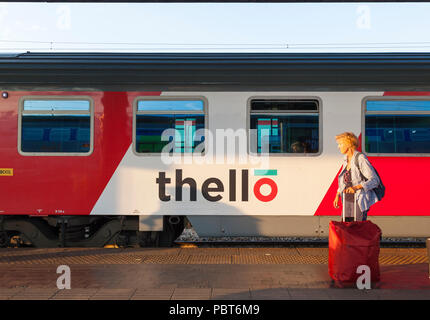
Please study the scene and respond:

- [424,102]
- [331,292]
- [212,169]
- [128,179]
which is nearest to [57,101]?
[128,179]

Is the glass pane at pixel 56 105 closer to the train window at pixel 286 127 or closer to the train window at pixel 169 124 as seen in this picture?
the train window at pixel 169 124

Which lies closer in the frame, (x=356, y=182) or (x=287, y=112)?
(x=356, y=182)

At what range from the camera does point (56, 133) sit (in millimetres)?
7613

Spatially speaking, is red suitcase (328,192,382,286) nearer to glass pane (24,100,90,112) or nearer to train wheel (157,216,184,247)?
train wheel (157,216,184,247)

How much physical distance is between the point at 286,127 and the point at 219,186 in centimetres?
151

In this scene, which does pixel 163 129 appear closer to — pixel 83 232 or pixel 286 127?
pixel 286 127

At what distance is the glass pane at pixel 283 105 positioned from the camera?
296 inches

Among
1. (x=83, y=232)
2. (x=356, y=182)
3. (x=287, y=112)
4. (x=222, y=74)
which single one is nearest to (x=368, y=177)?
(x=356, y=182)

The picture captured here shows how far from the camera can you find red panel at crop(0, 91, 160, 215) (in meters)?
7.54

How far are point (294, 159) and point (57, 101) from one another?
4172 mm

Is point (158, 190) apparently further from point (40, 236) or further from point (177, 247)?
point (40, 236)

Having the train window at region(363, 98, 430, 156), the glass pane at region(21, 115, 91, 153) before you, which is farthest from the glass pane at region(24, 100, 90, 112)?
the train window at region(363, 98, 430, 156)

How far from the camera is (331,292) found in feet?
17.0

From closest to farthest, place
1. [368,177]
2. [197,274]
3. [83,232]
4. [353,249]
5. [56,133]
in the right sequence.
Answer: [353,249]
[368,177]
[197,274]
[56,133]
[83,232]
